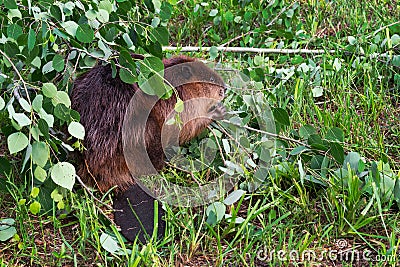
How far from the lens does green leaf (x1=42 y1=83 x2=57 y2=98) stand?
1784 mm

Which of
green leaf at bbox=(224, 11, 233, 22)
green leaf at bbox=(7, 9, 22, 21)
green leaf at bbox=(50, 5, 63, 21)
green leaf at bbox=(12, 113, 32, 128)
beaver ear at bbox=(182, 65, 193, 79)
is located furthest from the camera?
green leaf at bbox=(224, 11, 233, 22)

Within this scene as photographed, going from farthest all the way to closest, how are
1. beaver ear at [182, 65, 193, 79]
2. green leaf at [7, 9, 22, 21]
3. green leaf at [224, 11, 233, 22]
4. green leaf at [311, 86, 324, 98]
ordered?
green leaf at [224, 11, 233, 22] < green leaf at [311, 86, 324, 98] < beaver ear at [182, 65, 193, 79] < green leaf at [7, 9, 22, 21]

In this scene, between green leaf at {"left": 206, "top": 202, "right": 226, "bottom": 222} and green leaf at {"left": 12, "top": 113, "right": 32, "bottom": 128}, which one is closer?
green leaf at {"left": 12, "top": 113, "right": 32, "bottom": 128}

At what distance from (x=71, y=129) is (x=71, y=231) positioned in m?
0.44

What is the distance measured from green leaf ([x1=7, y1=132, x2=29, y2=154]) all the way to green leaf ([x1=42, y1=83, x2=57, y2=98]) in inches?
5.6

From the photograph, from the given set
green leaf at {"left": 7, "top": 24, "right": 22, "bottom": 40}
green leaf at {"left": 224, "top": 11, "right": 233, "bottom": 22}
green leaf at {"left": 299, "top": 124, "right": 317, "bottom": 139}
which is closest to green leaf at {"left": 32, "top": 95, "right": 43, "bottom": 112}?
green leaf at {"left": 7, "top": 24, "right": 22, "bottom": 40}

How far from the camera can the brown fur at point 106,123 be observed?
2.07 meters

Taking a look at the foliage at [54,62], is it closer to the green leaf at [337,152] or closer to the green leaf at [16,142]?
the green leaf at [16,142]

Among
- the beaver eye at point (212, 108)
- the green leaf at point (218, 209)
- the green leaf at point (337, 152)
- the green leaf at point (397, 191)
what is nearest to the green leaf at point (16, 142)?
the green leaf at point (218, 209)

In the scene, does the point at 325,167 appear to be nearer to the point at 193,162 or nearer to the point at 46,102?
the point at 193,162

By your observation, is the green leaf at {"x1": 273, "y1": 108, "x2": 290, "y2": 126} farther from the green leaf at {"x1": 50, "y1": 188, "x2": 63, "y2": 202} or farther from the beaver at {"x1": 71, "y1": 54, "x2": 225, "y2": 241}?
the green leaf at {"x1": 50, "y1": 188, "x2": 63, "y2": 202}

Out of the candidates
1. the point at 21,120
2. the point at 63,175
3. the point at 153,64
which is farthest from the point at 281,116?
the point at 21,120

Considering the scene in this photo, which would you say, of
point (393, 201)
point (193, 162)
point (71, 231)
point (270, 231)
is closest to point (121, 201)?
point (71, 231)

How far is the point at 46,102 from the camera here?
192cm
